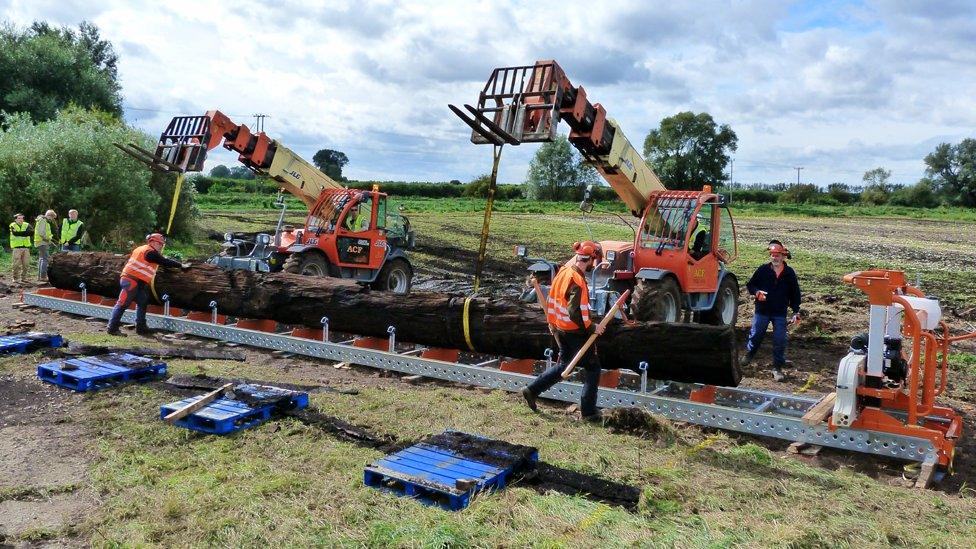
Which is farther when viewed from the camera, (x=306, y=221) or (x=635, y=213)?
(x=306, y=221)

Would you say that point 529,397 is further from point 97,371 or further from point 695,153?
point 695,153

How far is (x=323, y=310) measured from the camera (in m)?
10.1

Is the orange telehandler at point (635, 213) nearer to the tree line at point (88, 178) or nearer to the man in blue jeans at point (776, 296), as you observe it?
the man in blue jeans at point (776, 296)

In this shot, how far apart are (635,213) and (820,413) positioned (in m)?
5.28

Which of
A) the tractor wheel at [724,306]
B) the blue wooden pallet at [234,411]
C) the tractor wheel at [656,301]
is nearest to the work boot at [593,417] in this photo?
the blue wooden pallet at [234,411]

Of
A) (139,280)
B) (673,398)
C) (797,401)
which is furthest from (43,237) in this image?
(797,401)

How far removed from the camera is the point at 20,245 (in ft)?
50.8

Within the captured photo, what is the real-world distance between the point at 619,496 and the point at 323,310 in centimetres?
597

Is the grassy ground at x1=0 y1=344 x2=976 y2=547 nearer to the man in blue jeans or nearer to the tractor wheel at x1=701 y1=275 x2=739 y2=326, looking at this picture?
the man in blue jeans

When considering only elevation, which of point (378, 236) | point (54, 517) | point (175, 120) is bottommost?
point (54, 517)

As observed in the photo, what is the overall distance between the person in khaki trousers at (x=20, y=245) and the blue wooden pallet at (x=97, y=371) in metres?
8.81

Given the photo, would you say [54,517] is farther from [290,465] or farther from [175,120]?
[175,120]

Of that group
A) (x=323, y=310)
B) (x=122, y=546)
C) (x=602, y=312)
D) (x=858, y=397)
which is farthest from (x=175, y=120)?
(x=858, y=397)

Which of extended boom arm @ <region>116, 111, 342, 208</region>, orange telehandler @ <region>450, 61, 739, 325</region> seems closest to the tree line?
extended boom arm @ <region>116, 111, 342, 208</region>
